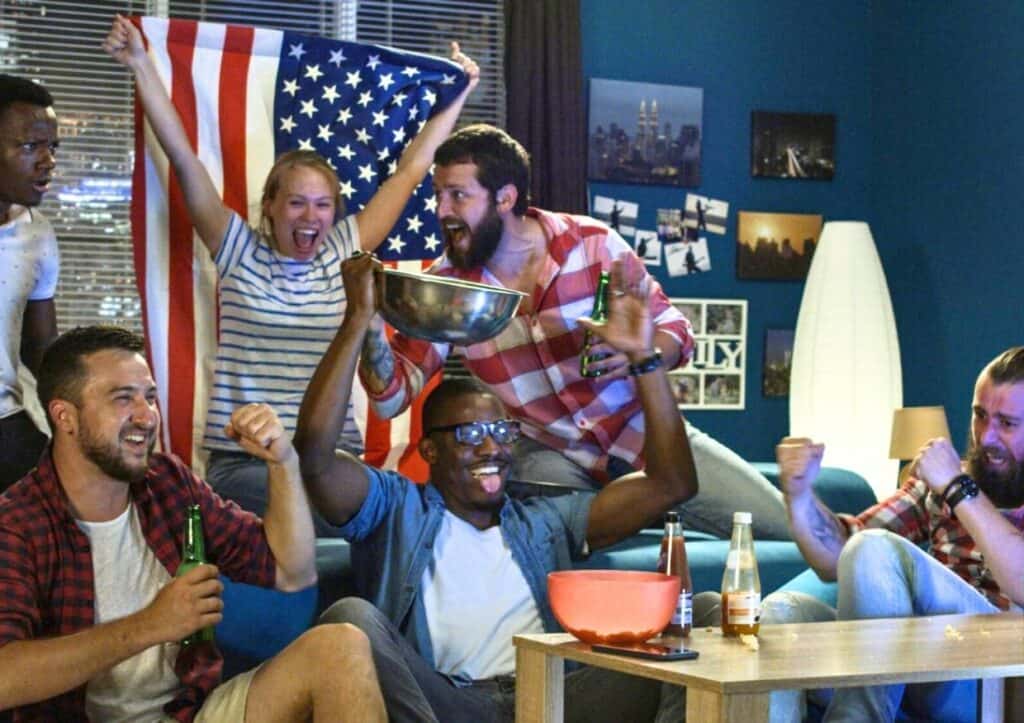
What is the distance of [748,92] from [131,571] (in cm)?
424

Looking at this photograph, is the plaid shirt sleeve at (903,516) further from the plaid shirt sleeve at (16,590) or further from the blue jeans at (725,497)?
the plaid shirt sleeve at (16,590)

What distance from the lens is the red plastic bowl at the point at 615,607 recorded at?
93.4 inches

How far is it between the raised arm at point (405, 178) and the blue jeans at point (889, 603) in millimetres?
1726

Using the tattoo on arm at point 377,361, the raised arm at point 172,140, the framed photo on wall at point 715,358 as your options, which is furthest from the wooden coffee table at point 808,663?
the framed photo on wall at point 715,358

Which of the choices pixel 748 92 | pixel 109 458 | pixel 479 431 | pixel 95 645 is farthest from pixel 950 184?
pixel 95 645

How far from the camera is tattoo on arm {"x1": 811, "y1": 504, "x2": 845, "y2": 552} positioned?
3205 millimetres

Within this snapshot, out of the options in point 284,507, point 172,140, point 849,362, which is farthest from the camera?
point 849,362

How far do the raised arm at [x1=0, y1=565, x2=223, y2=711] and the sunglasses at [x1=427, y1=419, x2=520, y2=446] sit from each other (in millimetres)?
811

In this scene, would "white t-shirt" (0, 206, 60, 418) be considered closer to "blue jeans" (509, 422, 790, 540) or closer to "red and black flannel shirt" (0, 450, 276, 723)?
"red and black flannel shirt" (0, 450, 276, 723)

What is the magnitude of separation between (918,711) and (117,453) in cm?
164

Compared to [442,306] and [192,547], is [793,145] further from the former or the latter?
[192,547]

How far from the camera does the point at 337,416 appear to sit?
3.03 m

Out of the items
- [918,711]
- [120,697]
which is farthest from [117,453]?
[918,711]

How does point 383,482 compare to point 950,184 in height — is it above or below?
below
